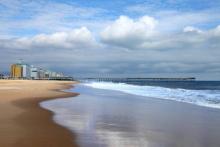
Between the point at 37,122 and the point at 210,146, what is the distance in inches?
243

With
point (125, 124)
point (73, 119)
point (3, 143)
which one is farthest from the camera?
point (73, 119)

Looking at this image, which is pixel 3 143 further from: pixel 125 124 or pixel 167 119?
pixel 167 119

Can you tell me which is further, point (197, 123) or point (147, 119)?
point (147, 119)

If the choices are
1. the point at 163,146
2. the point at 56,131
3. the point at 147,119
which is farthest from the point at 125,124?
the point at 163,146

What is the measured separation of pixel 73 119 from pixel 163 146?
536cm

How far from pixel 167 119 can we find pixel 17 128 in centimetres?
594

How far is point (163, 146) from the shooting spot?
25.6 feet

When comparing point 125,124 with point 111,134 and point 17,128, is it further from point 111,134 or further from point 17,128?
point 17,128

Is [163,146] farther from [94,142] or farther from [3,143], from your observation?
[3,143]

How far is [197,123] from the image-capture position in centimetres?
1184

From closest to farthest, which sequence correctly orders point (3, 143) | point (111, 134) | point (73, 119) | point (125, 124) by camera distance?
point (3, 143)
point (111, 134)
point (125, 124)
point (73, 119)

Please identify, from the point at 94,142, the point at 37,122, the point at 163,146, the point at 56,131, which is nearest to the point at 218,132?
the point at 163,146

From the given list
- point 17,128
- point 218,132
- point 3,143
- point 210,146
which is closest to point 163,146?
point 210,146

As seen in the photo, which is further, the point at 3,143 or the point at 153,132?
the point at 153,132
